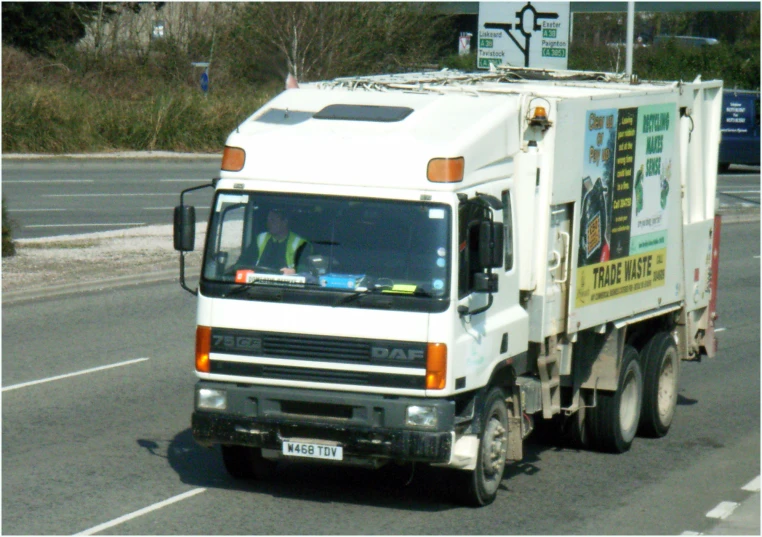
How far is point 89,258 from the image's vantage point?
20312mm

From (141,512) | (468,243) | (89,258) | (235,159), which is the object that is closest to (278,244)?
(235,159)

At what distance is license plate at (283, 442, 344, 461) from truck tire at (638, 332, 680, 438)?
3.96 m

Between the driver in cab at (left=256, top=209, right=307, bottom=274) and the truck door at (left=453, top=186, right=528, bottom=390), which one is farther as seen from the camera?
the driver in cab at (left=256, top=209, right=307, bottom=274)

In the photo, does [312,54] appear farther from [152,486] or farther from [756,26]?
[152,486]

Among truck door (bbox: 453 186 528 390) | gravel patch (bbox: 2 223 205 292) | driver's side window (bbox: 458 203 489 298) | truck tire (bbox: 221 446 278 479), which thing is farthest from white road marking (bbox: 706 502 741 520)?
gravel patch (bbox: 2 223 205 292)

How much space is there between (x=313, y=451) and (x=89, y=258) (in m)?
13.1

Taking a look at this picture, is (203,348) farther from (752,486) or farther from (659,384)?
(659,384)

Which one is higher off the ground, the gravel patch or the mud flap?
the mud flap

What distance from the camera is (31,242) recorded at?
21797 millimetres

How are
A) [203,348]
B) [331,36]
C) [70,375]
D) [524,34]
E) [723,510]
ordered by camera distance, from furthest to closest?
[331,36]
[524,34]
[70,375]
[723,510]
[203,348]

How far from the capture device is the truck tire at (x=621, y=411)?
10.3 meters

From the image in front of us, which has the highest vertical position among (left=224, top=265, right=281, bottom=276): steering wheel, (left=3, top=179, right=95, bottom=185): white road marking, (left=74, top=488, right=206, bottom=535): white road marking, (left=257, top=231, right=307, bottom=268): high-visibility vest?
(left=257, top=231, right=307, bottom=268): high-visibility vest

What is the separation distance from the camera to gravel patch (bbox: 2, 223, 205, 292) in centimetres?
1861

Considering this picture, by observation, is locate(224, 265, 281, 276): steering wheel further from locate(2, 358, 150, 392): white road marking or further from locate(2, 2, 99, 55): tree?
locate(2, 2, 99, 55): tree
